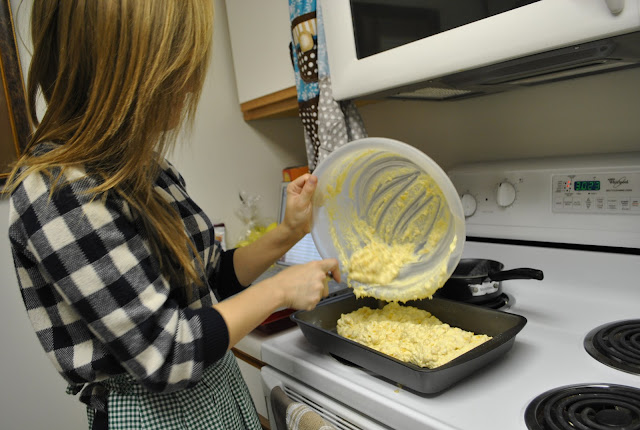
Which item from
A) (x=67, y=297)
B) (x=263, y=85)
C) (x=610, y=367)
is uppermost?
(x=263, y=85)

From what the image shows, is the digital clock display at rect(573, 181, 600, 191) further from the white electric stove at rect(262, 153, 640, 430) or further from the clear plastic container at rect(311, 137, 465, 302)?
the clear plastic container at rect(311, 137, 465, 302)

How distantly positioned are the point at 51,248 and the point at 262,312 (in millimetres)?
309

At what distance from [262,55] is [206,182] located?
48 centimetres

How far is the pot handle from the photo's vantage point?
0.89 m

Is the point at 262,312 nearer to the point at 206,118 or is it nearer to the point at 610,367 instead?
the point at 610,367

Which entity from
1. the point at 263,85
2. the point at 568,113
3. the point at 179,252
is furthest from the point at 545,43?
the point at 263,85

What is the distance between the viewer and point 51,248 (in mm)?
593

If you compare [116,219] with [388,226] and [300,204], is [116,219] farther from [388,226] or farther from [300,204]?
[388,226]

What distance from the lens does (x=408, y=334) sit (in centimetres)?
90

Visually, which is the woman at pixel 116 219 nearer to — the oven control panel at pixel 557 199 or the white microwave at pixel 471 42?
the white microwave at pixel 471 42

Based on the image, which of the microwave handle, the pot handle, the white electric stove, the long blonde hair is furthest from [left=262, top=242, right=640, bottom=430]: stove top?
the microwave handle

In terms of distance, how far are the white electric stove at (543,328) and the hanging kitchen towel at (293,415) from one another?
0.04 meters

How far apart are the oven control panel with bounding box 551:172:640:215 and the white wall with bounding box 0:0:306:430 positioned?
979 millimetres

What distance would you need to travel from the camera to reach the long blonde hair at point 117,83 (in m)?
0.63
